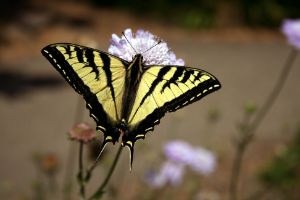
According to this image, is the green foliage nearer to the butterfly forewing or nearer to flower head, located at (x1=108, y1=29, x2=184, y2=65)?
flower head, located at (x1=108, y1=29, x2=184, y2=65)

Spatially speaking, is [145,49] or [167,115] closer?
[145,49]

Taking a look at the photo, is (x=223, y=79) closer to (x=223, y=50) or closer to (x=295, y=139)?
(x=223, y=50)

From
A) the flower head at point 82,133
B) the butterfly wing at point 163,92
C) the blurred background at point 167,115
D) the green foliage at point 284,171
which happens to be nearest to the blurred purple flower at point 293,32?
the blurred background at point 167,115

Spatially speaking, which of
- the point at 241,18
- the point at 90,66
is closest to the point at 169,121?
the point at 90,66

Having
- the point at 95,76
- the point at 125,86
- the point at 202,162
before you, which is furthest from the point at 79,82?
the point at 202,162

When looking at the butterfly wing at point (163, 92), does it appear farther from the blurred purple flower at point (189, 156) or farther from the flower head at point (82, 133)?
the blurred purple flower at point (189, 156)

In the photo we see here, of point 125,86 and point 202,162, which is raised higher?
point 202,162

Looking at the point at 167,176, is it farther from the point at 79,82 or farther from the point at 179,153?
the point at 79,82
